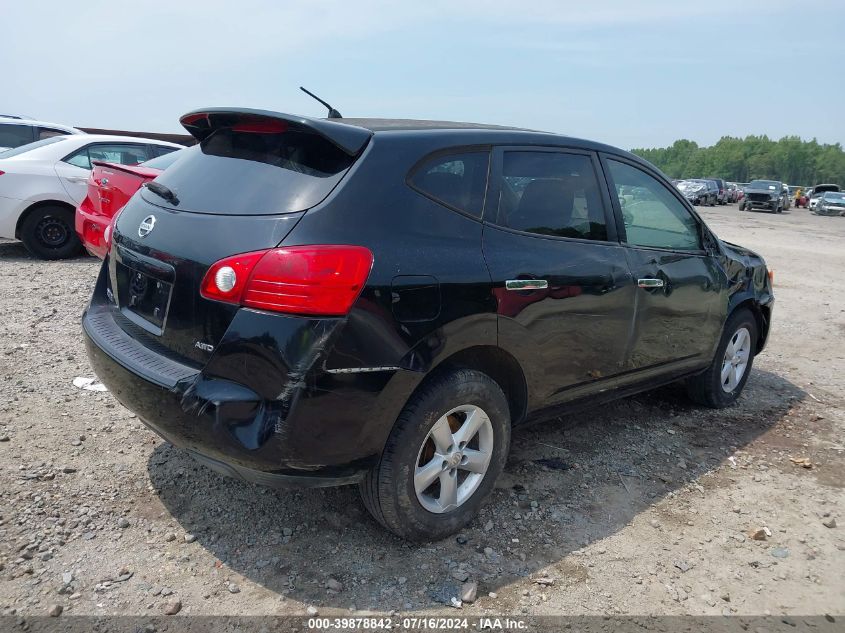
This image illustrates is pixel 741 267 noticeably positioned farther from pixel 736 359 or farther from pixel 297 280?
pixel 297 280

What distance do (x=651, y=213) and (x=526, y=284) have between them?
59.9 inches

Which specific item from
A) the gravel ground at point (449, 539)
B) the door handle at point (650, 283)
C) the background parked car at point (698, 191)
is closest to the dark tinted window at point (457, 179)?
the door handle at point (650, 283)

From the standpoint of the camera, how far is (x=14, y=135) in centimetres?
1209

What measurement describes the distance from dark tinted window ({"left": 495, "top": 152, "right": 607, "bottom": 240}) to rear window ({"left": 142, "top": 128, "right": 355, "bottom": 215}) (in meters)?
0.87

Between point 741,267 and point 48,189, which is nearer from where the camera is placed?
point 741,267

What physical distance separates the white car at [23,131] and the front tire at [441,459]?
11.4m

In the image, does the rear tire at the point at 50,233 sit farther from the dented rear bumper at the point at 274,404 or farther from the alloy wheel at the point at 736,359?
the alloy wheel at the point at 736,359

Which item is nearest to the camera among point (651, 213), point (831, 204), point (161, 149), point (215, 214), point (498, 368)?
point (215, 214)

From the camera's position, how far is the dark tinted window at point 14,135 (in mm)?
12031

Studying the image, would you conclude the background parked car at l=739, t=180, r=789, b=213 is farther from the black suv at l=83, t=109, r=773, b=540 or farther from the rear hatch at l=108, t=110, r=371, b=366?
the rear hatch at l=108, t=110, r=371, b=366

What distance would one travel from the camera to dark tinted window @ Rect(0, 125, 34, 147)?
12.0 metres

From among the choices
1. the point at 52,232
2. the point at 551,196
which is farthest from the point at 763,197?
the point at 551,196

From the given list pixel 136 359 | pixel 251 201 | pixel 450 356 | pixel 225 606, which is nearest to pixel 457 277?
pixel 450 356

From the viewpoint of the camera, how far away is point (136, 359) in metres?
2.80
